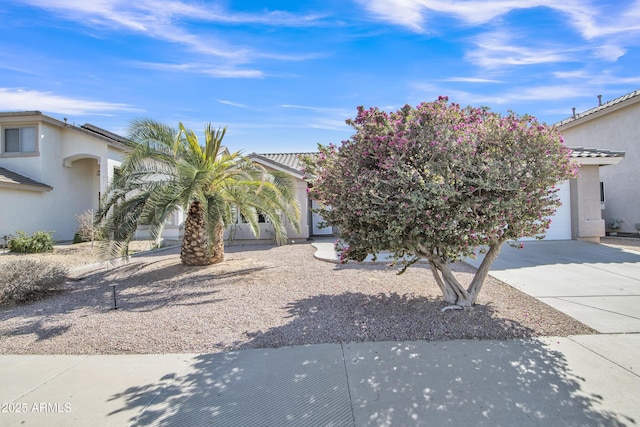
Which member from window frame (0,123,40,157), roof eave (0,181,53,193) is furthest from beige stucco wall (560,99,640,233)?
window frame (0,123,40,157)

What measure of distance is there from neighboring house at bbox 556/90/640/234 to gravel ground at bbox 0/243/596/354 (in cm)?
1416

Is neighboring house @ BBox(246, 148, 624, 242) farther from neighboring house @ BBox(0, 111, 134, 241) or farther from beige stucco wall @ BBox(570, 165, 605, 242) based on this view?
neighboring house @ BBox(0, 111, 134, 241)

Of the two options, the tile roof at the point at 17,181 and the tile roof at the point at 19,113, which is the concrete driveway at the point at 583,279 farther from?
the tile roof at the point at 19,113

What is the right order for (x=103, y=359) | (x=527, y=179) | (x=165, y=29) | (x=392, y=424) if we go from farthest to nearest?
(x=165, y=29)
(x=527, y=179)
(x=103, y=359)
(x=392, y=424)

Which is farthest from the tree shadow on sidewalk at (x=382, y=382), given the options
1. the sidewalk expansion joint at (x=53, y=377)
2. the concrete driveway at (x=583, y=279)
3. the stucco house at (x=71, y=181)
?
the stucco house at (x=71, y=181)

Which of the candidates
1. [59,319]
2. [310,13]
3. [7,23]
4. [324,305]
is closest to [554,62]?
[310,13]

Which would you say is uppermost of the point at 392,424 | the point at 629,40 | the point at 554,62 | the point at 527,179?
the point at 629,40

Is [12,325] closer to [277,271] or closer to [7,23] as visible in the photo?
[277,271]

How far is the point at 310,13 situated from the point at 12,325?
8367 millimetres

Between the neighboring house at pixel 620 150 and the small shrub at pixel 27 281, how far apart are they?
21788 millimetres

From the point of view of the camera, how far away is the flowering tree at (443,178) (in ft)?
14.4

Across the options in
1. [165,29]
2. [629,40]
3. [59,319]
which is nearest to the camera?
[59,319]

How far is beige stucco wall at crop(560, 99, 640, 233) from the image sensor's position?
53.5 feet

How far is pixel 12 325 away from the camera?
541 centimetres
